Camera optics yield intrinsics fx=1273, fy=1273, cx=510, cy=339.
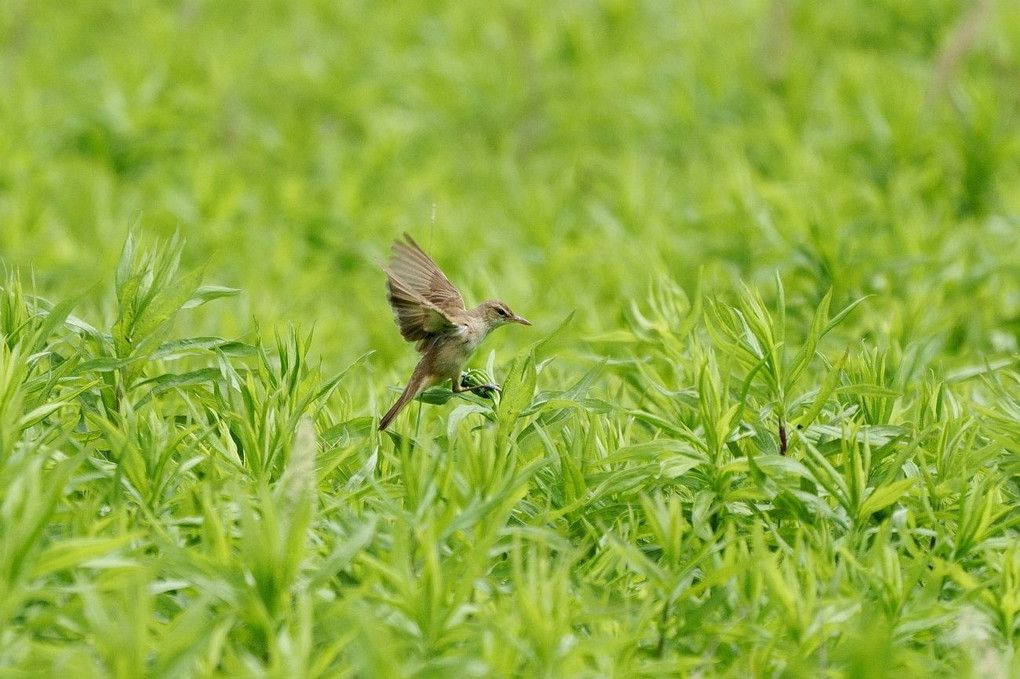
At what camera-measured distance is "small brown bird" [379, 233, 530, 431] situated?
393 cm

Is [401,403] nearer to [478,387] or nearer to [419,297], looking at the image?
[478,387]

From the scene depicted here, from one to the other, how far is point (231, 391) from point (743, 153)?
608 centimetres

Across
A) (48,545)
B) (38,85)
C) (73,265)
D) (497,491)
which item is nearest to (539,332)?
(73,265)

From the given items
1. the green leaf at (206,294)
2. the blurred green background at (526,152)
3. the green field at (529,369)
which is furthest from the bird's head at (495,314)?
the blurred green background at (526,152)

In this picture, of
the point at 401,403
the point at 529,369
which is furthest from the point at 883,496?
the point at 401,403

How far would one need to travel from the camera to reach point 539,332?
6.52m

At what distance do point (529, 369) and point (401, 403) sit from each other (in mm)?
427

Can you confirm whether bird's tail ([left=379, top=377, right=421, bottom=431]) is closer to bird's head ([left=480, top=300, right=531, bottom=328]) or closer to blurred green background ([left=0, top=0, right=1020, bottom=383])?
bird's head ([left=480, top=300, right=531, bottom=328])

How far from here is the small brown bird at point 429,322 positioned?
393 centimetres

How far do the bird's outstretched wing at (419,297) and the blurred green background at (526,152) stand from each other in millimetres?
1370

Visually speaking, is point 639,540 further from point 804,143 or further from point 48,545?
point 804,143

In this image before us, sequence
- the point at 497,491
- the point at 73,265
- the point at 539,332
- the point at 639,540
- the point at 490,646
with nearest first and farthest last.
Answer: the point at 490,646, the point at 497,491, the point at 639,540, the point at 539,332, the point at 73,265

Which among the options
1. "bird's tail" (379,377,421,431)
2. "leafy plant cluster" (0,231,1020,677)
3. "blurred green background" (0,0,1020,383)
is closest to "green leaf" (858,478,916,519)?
"leafy plant cluster" (0,231,1020,677)

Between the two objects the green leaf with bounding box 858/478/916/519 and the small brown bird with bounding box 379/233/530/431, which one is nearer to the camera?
the green leaf with bounding box 858/478/916/519
